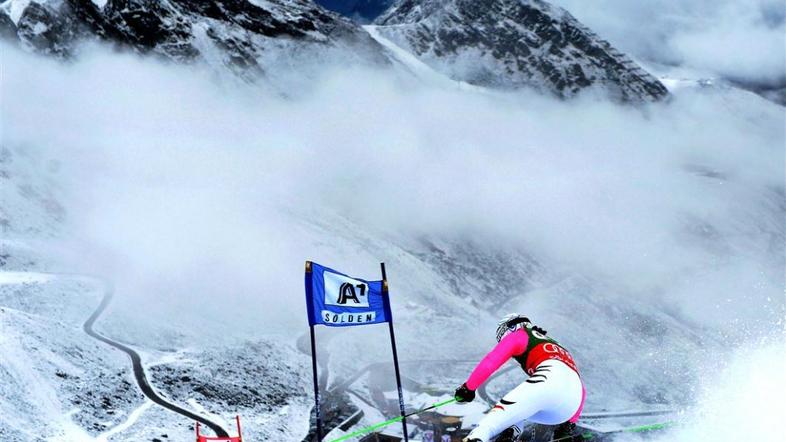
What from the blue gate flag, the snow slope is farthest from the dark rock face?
the blue gate flag

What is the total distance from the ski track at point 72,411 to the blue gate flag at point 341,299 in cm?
926

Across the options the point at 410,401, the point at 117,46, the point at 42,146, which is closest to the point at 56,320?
the point at 410,401

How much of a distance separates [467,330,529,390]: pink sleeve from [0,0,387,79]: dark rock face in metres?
112

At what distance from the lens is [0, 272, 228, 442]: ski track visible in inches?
750

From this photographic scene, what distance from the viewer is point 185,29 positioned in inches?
5054

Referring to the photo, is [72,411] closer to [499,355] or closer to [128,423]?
[128,423]

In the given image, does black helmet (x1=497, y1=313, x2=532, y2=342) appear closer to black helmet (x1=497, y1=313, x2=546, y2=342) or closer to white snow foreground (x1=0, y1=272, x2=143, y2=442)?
black helmet (x1=497, y1=313, x2=546, y2=342)

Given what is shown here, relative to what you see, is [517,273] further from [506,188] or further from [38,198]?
[38,198]

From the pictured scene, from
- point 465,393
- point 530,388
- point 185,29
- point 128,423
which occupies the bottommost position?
point 185,29

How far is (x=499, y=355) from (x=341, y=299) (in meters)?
5.73

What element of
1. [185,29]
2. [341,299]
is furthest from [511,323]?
[185,29]

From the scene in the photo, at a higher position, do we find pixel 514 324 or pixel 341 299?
pixel 514 324

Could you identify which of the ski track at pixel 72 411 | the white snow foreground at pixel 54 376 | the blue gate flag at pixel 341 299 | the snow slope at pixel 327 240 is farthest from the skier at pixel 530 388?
the snow slope at pixel 327 240

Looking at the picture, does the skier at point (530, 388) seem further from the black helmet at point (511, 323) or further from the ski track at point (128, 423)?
the ski track at point (128, 423)
